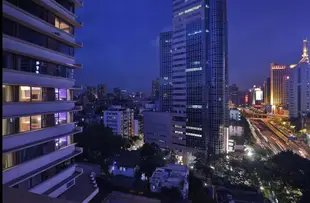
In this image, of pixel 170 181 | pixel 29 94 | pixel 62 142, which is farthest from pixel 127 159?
pixel 29 94

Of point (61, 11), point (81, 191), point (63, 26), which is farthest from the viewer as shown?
point (81, 191)

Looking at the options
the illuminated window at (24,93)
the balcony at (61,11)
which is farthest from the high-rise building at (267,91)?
the illuminated window at (24,93)

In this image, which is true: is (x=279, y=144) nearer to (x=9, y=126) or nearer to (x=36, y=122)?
(x=36, y=122)

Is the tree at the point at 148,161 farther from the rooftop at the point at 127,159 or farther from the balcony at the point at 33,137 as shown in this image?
the balcony at the point at 33,137

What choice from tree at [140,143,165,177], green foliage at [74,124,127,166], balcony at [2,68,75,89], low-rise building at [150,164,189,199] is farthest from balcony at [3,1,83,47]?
tree at [140,143,165,177]

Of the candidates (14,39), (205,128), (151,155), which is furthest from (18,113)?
(205,128)

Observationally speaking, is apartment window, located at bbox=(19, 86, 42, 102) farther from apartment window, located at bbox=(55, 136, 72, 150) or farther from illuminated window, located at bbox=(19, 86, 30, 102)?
apartment window, located at bbox=(55, 136, 72, 150)
